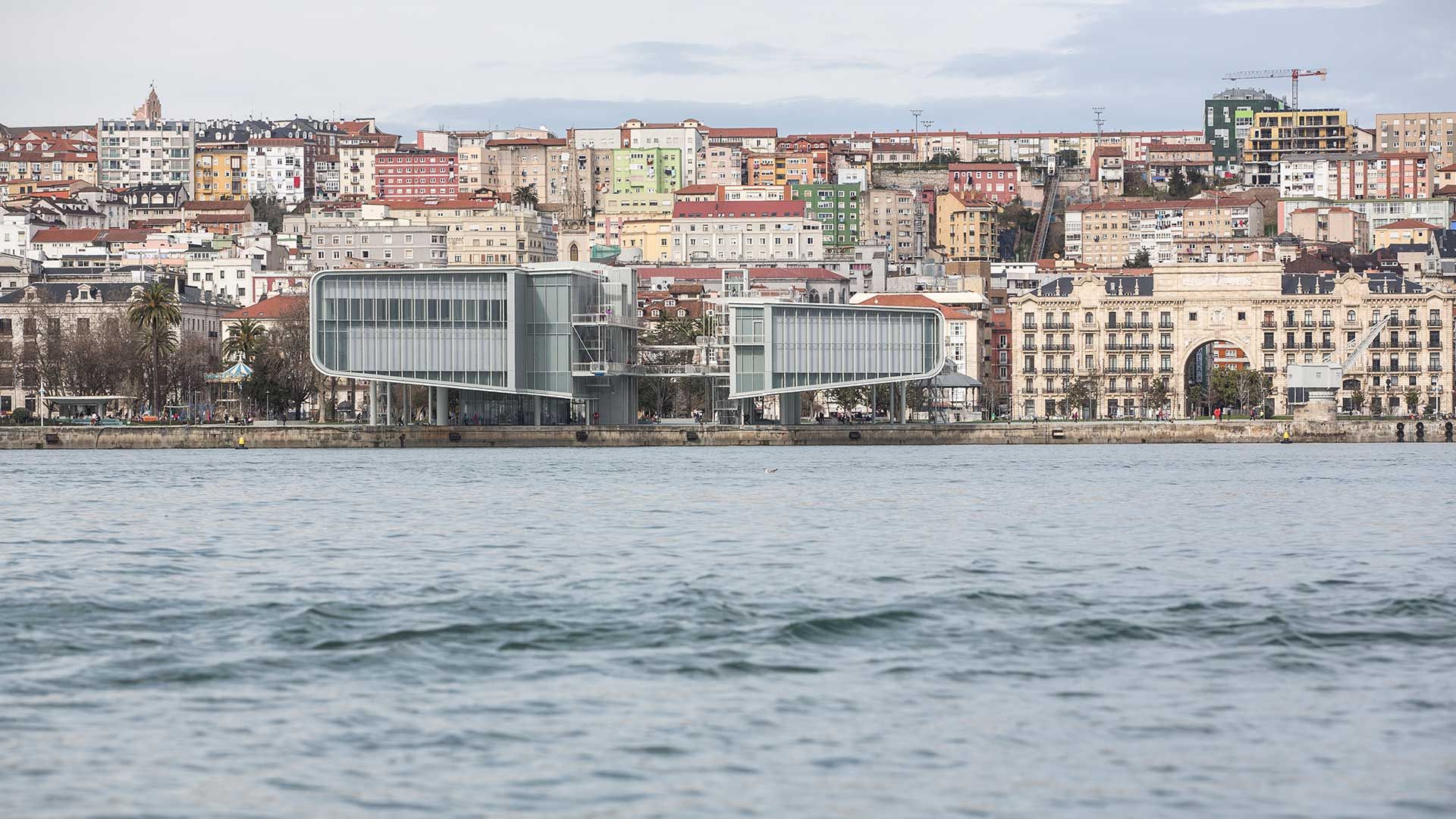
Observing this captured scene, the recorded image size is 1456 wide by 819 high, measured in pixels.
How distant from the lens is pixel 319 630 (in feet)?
71.3

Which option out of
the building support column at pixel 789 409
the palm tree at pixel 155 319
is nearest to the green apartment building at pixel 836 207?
the palm tree at pixel 155 319

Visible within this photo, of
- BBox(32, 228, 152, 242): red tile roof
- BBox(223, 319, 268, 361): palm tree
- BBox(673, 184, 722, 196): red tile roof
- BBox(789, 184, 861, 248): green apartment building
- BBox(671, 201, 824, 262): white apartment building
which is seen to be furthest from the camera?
BBox(789, 184, 861, 248): green apartment building

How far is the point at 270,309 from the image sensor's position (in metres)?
135

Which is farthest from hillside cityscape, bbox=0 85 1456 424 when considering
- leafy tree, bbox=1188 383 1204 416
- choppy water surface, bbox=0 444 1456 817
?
choppy water surface, bbox=0 444 1456 817

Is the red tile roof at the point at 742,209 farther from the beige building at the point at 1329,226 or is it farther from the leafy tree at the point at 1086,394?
the leafy tree at the point at 1086,394

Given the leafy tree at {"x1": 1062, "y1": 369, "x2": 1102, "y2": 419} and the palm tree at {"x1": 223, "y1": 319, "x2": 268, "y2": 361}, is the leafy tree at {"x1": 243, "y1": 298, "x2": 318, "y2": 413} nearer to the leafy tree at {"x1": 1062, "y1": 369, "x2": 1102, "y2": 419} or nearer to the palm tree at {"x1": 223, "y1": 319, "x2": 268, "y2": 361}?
the palm tree at {"x1": 223, "y1": 319, "x2": 268, "y2": 361}

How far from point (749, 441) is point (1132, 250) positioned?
10620 centimetres

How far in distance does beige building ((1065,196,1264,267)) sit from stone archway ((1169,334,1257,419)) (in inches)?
2036

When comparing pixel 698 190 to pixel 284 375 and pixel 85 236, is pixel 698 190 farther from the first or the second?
pixel 284 375

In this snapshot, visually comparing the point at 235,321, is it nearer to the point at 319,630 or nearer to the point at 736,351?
the point at 736,351

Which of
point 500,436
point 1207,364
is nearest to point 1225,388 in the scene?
point 1207,364

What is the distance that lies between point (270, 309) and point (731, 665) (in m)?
120

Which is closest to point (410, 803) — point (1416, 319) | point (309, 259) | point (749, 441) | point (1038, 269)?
point (749, 441)

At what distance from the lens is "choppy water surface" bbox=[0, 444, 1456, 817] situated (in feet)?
45.9
